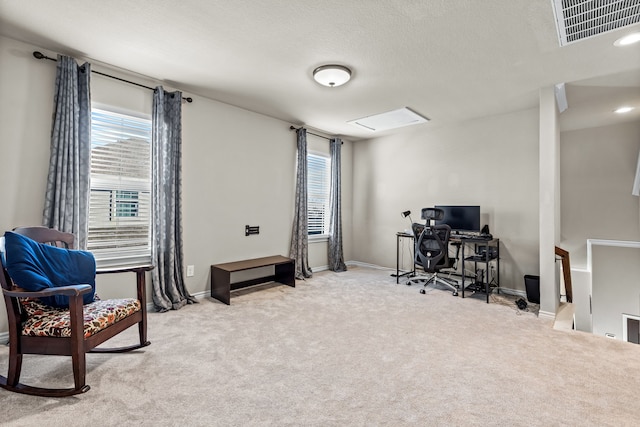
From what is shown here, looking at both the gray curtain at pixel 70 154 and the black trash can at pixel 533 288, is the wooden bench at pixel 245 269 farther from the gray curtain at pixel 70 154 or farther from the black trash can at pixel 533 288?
the black trash can at pixel 533 288

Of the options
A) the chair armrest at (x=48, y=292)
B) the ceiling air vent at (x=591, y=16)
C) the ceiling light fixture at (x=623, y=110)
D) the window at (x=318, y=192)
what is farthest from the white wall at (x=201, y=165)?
the ceiling light fixture at (x=623, y=110)

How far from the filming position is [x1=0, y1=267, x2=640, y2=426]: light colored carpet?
158cm

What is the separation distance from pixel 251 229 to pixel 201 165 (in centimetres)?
113

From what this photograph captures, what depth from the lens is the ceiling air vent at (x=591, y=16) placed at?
1940 millimetres

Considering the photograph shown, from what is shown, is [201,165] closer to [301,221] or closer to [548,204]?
[301,221]

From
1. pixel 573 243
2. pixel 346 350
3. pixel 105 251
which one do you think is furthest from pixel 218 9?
pixel 573 243

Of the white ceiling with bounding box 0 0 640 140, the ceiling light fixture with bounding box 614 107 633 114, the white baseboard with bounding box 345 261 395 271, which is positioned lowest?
the white baseboard with bounding box 345 261 395 271

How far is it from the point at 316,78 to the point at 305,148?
6.22 ft

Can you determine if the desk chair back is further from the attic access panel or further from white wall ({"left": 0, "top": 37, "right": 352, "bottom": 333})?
white wall ({"left": 0, "top": 37, "right": 352, "bottom": 333})

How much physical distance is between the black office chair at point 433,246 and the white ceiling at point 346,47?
162 cm

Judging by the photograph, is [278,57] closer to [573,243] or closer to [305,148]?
[305,148]

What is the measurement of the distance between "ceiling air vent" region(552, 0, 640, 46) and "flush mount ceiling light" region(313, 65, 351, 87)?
162 cm

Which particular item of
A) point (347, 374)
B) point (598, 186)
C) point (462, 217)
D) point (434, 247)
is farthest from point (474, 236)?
point (347, 374)

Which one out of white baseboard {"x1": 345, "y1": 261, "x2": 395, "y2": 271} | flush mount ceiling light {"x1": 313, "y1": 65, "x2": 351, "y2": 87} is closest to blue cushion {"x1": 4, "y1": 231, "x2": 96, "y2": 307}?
flush mount ceiling light {"x1": 313, "y1": 65, "x2": 351, "y2": 87}
